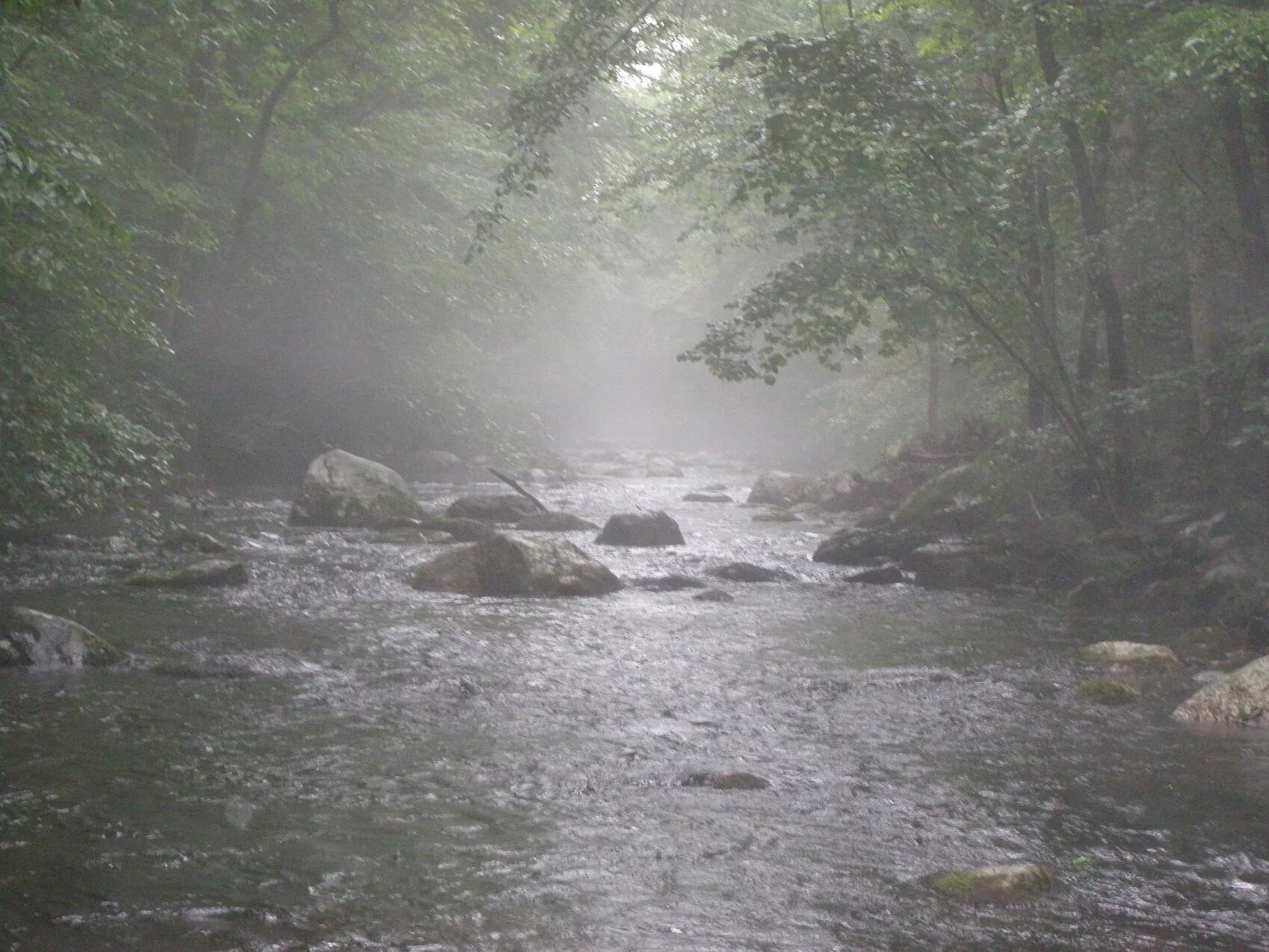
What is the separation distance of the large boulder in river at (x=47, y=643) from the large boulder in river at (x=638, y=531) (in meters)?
8.09

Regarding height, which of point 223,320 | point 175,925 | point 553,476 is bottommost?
point 175,925

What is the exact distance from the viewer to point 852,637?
930cm

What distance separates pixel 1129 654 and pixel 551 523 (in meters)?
8.72

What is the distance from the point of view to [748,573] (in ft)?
40.6

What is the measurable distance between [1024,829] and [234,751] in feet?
11.5

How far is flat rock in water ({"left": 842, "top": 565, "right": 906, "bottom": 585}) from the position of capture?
12.3 meters

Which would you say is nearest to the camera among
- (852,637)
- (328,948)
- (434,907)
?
(328,948)

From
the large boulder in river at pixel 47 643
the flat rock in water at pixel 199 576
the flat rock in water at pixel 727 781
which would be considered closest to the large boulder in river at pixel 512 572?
the flat rock in water at pixel 199 576

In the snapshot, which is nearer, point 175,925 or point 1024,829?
point 175,925

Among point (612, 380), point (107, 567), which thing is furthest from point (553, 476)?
point (612, 380)

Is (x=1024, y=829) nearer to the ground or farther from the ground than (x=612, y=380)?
nearer to the ground

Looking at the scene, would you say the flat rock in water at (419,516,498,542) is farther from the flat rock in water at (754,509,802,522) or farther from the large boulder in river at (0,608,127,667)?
the large boulder in river at (0,608,127,667)

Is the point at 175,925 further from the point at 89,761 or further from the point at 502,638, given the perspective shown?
the point at 502,638

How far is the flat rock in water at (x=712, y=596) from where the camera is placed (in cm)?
1090
